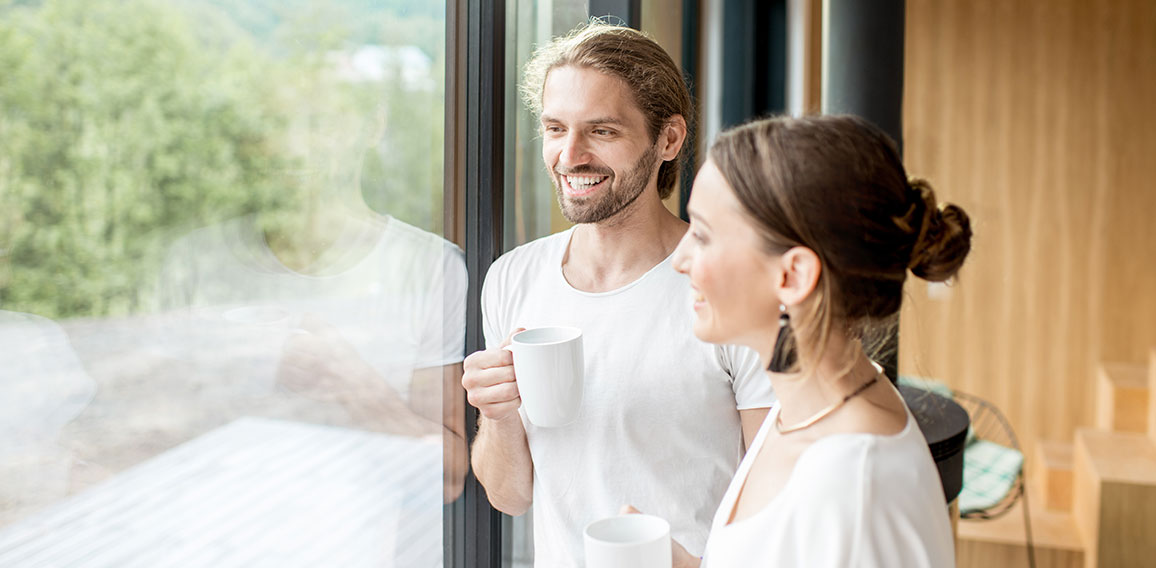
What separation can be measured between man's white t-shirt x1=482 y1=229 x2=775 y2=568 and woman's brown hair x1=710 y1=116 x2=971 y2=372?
1.00ft

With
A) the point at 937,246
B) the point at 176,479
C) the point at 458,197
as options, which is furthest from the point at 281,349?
the point at 937,246

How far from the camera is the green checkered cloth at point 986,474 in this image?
3.31 meters

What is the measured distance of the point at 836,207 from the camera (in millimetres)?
860

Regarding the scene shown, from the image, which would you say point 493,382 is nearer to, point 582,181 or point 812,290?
point 582,181

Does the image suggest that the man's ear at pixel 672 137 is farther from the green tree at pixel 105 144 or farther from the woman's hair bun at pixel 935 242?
the green tree at pixel 105 144

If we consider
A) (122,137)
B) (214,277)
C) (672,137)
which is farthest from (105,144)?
(672,137)

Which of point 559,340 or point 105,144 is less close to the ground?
point 105,144

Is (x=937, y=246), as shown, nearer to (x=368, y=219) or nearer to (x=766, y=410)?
(x=766, y=410)

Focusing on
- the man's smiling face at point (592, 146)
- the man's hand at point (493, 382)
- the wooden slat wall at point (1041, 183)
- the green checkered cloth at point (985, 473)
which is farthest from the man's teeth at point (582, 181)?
the wooden slat wall at point (1041, 183)

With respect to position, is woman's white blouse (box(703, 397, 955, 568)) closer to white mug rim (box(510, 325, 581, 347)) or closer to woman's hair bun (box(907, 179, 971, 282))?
woman's hair bun (box(907, 179, 971, 282))

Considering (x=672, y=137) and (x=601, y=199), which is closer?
(x=601, y=199)

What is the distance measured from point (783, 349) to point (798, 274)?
9cm

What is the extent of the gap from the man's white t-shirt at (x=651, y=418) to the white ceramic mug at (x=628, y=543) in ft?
1.10

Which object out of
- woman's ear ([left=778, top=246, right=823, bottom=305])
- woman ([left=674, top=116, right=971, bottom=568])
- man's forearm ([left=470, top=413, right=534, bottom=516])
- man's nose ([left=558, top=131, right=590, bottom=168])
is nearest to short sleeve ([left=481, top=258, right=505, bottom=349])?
man's forearm ([left=470, top=413, right=534, bottom=516])
